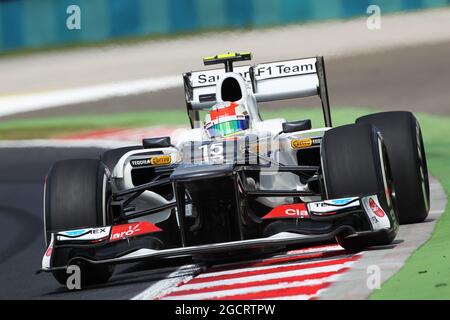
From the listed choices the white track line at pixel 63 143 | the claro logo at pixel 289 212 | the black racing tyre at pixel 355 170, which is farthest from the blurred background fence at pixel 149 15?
the claro logo at pixel 289 212

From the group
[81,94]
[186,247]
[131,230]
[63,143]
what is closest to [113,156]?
[131,230]

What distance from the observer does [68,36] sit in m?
33.1

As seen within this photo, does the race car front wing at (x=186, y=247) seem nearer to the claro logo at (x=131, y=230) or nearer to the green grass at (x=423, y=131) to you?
the claro logo at (x=131, y=230)

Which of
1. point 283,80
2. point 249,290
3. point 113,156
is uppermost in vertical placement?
point 283,80

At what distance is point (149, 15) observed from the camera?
32562 mm

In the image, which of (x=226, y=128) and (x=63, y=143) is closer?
(x=226, y=128)

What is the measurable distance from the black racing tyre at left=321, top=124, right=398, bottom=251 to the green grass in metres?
0.53

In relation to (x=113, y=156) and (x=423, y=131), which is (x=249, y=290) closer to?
(x=113, y=156)

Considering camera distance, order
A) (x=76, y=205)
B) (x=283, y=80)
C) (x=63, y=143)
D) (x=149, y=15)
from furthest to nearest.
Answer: (x=149, y=15) → (x=63, y=143) → (x=283, y=80) → (x=76, y=205)

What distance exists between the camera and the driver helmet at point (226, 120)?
10852 millimetres

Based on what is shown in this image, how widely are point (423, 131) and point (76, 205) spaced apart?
1025 centimetres

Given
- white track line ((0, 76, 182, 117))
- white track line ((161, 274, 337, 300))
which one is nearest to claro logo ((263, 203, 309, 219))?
white track line ((161, 274, 337, 300))

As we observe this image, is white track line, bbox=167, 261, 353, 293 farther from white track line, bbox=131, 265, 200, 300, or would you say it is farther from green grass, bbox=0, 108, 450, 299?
green grass, bbox=0, 108, 450, 299

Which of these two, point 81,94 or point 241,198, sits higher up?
point 81,94
